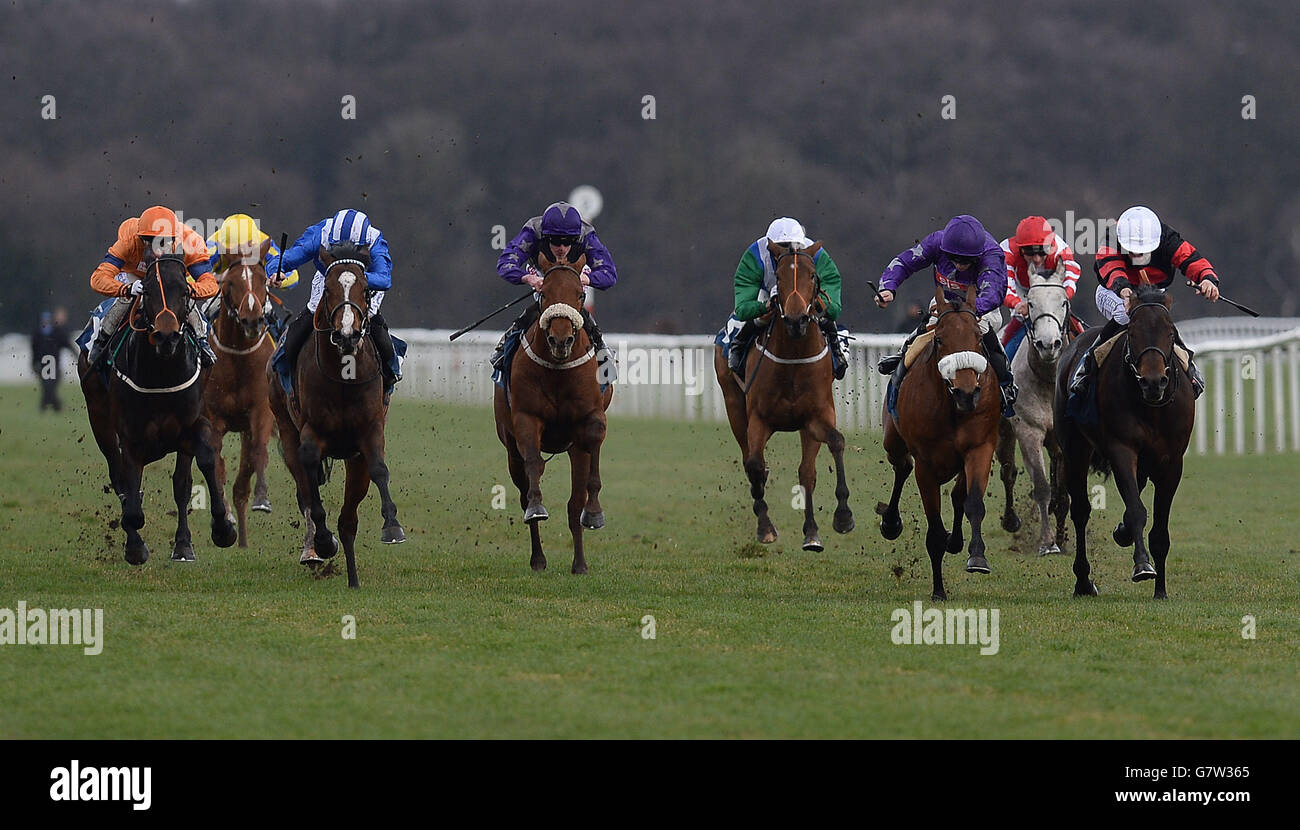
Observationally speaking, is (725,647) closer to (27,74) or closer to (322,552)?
(322,552)

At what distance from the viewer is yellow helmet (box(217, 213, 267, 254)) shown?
462 inches

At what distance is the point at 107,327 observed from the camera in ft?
35.9

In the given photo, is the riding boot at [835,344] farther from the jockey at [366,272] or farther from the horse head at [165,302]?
the horse head at [165,302]

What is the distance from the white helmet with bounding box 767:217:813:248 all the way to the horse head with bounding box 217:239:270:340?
3018mm

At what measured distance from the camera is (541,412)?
10672 millimetres

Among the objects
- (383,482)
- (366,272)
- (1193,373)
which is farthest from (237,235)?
(1193,373)

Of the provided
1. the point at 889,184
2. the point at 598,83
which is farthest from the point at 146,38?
the point at 889,184

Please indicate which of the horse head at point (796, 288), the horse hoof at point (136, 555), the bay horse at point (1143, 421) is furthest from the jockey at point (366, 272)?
the bay horse at point (1143, 421)

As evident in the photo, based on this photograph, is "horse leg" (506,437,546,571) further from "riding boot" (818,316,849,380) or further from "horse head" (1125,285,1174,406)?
"horse head" (1125,285,1174,406)

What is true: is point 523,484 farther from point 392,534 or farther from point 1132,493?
point 1132,493

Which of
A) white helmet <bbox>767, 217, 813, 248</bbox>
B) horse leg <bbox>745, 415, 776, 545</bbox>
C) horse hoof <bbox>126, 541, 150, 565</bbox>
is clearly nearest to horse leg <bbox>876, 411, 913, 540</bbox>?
horse leg <bbox>745, 415, 776, 545</bbox>

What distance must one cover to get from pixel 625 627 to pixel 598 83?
3788cm

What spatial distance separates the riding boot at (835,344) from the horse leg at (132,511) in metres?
4.13

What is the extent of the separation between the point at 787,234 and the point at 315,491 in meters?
3.21
